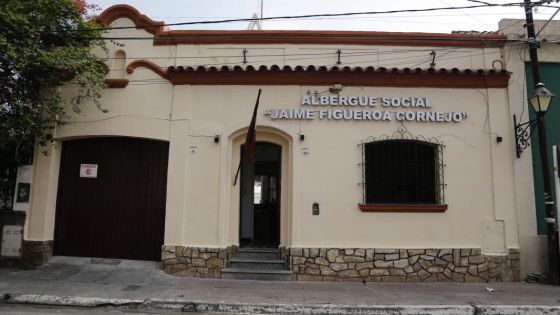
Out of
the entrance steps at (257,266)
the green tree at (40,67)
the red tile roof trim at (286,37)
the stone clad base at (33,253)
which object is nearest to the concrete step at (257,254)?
the entrance steps at (257,266)

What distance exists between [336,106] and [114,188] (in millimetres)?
5375

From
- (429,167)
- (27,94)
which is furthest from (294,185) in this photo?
(27,94)

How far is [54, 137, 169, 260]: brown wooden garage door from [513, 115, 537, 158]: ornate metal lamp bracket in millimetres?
7719

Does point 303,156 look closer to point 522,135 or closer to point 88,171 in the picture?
point 522,135

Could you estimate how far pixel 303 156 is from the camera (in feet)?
29.6

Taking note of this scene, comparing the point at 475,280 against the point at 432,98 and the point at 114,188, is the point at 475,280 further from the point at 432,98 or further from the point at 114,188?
the point at 114,188

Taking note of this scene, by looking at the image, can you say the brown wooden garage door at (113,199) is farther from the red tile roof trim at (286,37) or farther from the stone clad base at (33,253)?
the red tile roof trim at (286,37)

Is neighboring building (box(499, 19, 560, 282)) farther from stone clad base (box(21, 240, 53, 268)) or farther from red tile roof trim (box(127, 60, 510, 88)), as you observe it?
stone clad base (box(21, 240, 53, 268))

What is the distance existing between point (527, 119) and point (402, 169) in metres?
3.01

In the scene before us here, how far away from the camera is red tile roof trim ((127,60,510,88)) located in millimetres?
9086

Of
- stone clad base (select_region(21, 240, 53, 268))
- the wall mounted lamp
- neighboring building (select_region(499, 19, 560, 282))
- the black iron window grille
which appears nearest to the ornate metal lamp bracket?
the wall mounted lamp

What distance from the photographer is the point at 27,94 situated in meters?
8.85

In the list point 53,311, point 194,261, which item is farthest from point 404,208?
point 53,311

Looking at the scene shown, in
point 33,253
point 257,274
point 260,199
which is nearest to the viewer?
→ point 257,274
